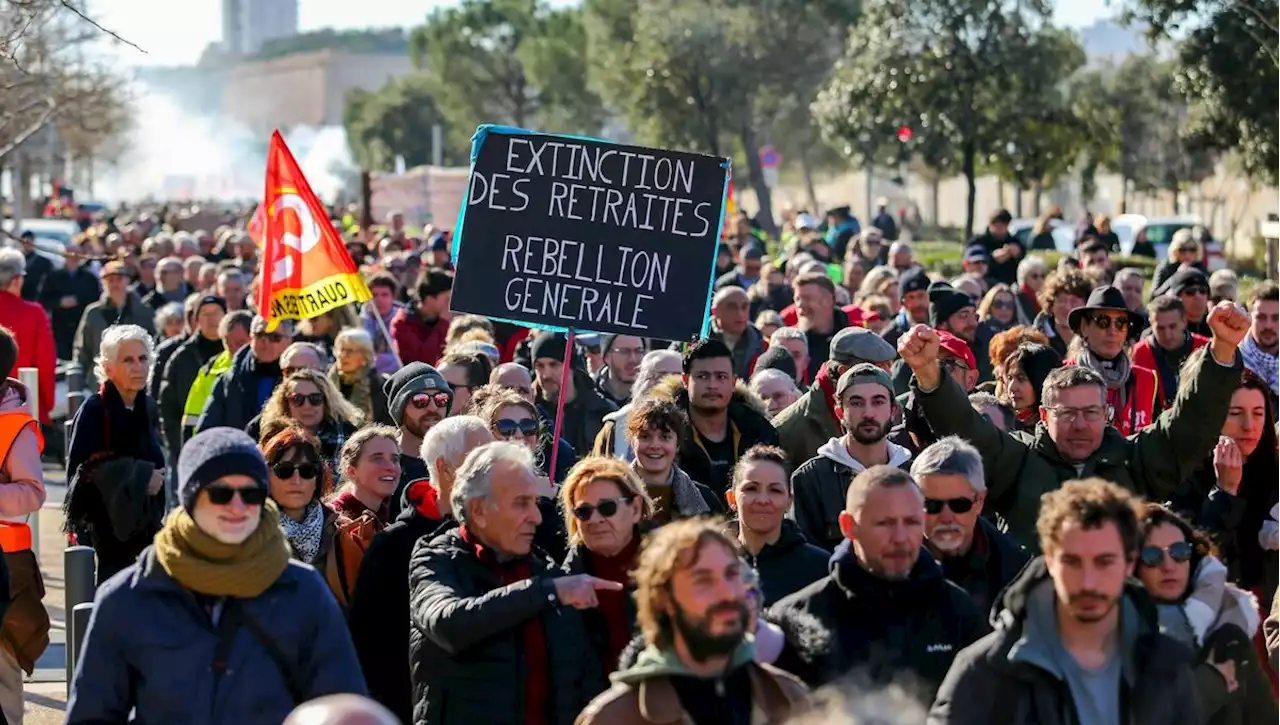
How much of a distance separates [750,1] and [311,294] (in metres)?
40.0

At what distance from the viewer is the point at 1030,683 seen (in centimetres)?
Answer: 535

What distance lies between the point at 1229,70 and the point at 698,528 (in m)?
23.2

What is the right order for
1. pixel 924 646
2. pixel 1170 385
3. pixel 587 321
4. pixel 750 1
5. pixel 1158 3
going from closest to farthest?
1. pixel 924 646
2. pixel 587 321
3. pixel 1170 385
4. pixel 1158 3
5. pixel 750 1

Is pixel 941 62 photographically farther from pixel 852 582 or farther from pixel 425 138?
pixel 425 138

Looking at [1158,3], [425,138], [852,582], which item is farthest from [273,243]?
[425,138]

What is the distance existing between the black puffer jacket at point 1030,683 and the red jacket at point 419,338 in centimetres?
983

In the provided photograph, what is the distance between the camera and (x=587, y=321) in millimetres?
10016

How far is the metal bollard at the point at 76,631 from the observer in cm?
832

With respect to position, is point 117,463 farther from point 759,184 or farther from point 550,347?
point 759,184

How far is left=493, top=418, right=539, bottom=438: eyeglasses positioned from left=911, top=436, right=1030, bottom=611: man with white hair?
7.42ft

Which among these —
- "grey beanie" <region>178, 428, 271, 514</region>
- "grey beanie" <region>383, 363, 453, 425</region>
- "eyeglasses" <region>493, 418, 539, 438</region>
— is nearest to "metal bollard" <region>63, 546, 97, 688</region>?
"grey beanie" <region>383, 363, 453, 425</region>

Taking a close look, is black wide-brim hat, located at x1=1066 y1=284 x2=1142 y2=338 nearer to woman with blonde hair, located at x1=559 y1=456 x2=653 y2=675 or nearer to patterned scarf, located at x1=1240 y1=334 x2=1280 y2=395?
patterned scarf, located at x1=1240 y1=334 x2=1280 y2=395

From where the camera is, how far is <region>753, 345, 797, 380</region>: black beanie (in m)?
12.1

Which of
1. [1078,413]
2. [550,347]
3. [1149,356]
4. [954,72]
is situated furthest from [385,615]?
[954,72]
